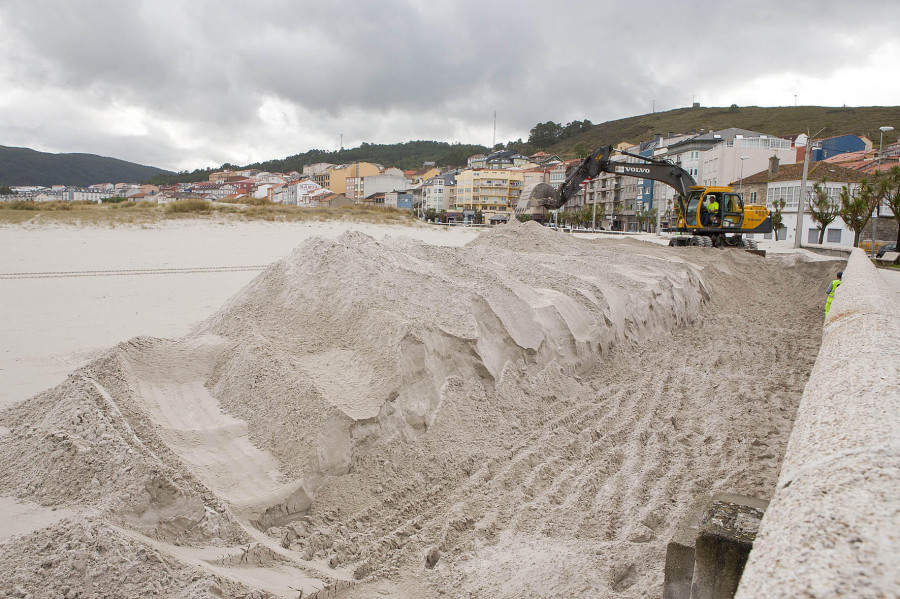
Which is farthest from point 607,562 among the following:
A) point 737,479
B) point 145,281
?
point 145,281

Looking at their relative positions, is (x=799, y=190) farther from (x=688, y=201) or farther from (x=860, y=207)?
(x=688, y=201)

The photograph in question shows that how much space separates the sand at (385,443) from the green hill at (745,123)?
95910mm

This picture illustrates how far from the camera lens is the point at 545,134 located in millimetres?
144125

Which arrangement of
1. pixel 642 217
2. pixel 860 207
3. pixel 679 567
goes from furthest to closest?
pixel 642 217 < pixel 860 207 < pixel 679 567

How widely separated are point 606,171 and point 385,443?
641 inches

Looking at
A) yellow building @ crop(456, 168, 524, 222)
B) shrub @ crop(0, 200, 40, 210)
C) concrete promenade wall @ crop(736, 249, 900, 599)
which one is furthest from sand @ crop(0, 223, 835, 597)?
yellow building @ crop(456, 168, 524, 222)

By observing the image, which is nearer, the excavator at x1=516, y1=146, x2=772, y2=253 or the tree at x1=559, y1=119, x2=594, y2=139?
the excavator at x1=516, y1=146, x2=772, y2=253

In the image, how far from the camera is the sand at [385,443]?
281 cm

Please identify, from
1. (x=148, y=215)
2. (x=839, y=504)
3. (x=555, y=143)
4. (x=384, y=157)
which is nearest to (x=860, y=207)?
(x=148, y=215)

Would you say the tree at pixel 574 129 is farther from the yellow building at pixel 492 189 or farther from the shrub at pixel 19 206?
the shrub at pixel 19 206

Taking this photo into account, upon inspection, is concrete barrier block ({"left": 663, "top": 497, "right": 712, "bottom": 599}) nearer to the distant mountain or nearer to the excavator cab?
the excavator cab

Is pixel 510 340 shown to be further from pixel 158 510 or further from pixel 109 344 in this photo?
pixel 109 344

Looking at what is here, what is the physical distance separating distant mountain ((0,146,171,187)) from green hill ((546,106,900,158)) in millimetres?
100342

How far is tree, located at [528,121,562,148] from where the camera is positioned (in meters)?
144
